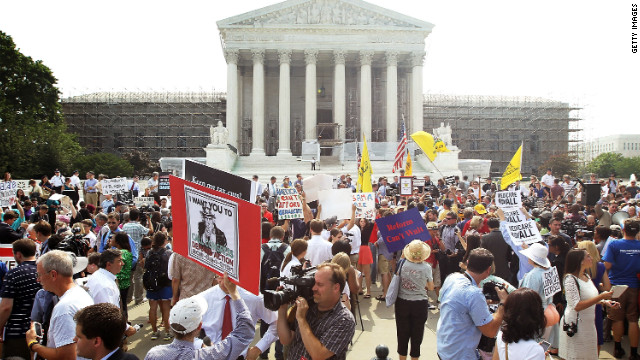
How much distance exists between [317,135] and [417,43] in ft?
36.8

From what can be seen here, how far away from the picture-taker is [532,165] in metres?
53.8

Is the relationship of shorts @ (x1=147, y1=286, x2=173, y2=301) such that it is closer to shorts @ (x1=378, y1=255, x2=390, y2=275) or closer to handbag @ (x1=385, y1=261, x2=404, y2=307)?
handbag @ (x1=385, y1=261, x2=404, y2=307)

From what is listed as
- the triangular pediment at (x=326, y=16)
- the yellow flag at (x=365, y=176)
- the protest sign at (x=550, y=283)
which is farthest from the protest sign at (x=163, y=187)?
the triangular pediment at (x=326, y=16)

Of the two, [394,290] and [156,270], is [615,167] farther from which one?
[156,270]

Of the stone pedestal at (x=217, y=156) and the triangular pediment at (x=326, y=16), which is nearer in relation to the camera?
the stone pedestal at (x=217, y=156)

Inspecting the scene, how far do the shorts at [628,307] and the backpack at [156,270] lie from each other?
263 inches

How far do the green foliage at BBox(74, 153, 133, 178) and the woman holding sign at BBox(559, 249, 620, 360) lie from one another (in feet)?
124

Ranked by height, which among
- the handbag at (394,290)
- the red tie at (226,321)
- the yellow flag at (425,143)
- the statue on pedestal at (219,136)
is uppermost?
Answer: the statue on pedestal at (219,136)

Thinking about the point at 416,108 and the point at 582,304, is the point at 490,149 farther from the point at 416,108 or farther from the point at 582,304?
the point at 582,304

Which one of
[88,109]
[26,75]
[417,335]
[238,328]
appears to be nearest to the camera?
[238,328]

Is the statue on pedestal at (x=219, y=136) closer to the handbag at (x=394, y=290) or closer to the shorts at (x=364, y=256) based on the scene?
the shorts at (x=364, y=256)

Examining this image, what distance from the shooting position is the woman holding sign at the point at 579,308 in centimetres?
570

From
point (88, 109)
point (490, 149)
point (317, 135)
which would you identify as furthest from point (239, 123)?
point (490, 149)

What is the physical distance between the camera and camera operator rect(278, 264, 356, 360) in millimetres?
3584
